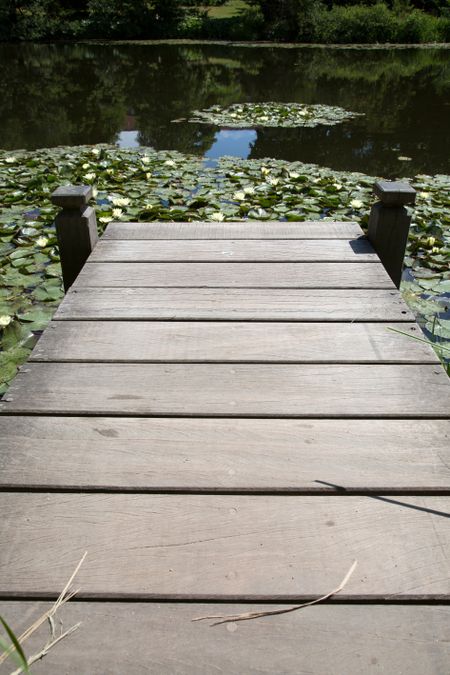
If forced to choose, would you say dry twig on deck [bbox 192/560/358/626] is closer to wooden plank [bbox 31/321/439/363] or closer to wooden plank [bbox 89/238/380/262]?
wooden plank [bbox 31/321/439/363]

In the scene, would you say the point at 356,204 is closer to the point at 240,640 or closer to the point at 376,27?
the point at 240,640

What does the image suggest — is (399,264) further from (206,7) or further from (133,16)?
(206,7)

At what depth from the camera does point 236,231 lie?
1.95 metres

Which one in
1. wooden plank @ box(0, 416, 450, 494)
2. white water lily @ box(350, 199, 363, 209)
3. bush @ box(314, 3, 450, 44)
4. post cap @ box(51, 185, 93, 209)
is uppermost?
bush @ box(314, 3, 450, 44)

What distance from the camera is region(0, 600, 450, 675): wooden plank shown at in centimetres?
59

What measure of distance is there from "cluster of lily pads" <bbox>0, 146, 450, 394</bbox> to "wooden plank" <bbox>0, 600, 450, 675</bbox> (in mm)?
1141

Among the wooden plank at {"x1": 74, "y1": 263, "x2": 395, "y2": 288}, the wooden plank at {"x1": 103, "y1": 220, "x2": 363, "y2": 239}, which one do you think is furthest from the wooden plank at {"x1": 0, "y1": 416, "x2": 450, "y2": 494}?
the wooden plank at {"x1": 103, "y1": 220, "x2": 363, "y2": 239}

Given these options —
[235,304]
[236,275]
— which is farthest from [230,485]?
[236,275]

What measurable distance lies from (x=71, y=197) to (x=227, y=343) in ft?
2.48

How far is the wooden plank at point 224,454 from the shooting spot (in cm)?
83

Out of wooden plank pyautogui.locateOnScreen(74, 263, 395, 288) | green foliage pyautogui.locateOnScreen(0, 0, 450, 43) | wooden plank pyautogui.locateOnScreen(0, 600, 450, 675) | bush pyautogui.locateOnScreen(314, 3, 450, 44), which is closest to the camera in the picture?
wooden plank pyautogui.locateOnScreen(0, 600, 450, 675)

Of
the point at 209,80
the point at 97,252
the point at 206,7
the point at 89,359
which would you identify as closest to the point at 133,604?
the point at 89,359

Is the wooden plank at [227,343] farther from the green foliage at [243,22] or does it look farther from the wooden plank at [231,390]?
the green foliage at [243,22]

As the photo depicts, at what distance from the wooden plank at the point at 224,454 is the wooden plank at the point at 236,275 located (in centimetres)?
66
